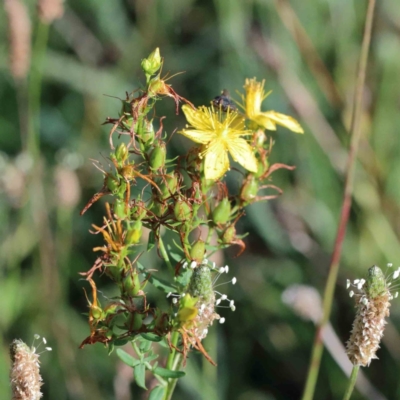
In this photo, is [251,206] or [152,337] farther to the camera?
[251,206]

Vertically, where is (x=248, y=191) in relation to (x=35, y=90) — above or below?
below

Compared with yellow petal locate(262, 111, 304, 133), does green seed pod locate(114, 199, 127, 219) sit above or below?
below

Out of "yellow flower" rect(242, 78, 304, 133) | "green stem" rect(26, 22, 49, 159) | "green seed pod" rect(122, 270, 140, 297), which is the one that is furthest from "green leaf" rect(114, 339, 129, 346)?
"green stem" rect(26, 22, 49, 159)

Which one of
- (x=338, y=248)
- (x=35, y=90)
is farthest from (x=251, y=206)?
(x=35, y=90)

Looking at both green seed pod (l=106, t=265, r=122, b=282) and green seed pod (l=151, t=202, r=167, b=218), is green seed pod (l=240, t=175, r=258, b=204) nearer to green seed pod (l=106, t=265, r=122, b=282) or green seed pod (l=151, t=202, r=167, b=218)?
green seed pod (l=151, t=202, r=167, b=218)

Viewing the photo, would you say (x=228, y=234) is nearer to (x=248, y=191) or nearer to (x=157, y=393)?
(x=248, y=191)

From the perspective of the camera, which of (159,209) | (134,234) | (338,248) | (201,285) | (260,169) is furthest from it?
(338,248)

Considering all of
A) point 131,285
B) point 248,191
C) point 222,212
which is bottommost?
point 131,285
